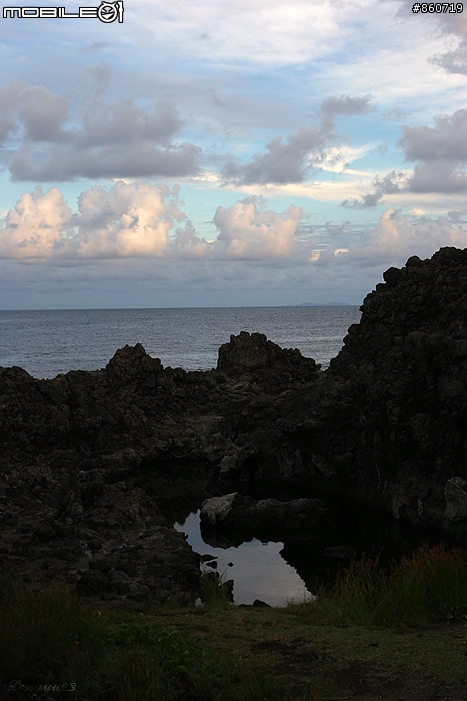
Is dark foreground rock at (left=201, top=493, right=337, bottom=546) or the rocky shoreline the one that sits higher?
the rocky shoreline

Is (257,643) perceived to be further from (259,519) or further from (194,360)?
(194,360)

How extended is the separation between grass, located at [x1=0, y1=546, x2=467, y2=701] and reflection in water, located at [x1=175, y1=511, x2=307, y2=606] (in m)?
2.93

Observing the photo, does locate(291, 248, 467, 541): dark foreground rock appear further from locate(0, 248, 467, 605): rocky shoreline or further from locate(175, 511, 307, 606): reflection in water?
locate(175, 511, 307, 606): reflection in water

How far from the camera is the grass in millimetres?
9461

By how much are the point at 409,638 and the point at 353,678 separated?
199cm

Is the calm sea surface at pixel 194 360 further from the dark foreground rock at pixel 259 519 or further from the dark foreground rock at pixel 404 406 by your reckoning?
the dark foreground rock at pixel 404 406

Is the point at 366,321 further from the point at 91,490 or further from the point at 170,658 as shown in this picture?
the point at 170,658

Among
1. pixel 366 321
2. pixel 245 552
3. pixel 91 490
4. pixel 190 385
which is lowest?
pixel 245 552

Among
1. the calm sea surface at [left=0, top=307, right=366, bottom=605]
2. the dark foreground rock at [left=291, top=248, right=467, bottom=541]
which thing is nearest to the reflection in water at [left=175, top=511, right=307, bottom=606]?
the calm sea surface at [left=0, top=307, right=366, bottom=605]

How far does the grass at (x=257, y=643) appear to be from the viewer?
9.46 m

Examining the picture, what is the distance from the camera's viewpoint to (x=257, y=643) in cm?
1161

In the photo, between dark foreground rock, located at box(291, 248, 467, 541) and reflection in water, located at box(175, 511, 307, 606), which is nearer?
reflection in water, located at box(175, 511, 307, 606)

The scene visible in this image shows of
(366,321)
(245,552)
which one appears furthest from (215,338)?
(245,552)

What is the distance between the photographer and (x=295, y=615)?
1360 cm
